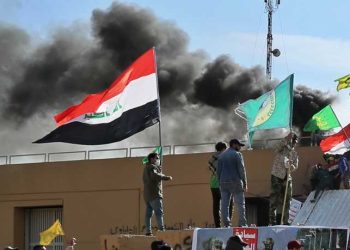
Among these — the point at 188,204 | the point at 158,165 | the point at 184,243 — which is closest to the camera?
the point at 184,243

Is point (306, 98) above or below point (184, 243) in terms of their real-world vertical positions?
above

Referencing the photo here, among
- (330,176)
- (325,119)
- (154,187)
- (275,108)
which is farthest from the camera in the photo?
(325,119)

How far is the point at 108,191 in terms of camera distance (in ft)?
77.9

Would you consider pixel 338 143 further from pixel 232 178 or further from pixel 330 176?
pixel 232 178

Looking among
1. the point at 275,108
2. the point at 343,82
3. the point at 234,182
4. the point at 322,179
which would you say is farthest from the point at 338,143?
the point at 234,182

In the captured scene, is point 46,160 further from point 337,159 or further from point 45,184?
point 337,159

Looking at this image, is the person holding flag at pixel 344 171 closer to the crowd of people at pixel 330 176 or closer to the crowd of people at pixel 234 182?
the crowd of people at pixel 330 176

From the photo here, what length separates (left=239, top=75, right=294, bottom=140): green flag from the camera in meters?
14.0

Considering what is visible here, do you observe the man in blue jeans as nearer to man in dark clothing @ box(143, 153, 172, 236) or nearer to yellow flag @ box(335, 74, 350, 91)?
man in dark clothing @ box(143, 153, 172, 236)

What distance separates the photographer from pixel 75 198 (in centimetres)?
2408

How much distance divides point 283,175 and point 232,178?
120cm

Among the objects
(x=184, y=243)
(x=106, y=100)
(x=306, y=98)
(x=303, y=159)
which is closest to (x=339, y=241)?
(x=184, y=243)

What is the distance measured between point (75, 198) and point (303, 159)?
7.46m

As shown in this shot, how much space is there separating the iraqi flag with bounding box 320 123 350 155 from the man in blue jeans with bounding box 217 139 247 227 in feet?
22.6
